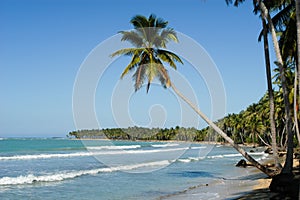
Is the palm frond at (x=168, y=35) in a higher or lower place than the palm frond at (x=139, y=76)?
higher

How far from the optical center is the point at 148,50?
15297 millimetres

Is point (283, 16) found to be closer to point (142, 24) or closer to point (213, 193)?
point (142, 24)

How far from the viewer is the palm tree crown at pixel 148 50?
1498cm

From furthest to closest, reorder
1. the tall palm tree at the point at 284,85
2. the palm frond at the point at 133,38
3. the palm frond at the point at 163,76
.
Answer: the palm frond at the point at 133,38 → the palm frond at the point at 163,76 → the tall palm tree at the point at 284,85

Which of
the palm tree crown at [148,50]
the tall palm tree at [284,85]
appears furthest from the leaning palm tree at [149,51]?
the tall palm tree at [284,85]

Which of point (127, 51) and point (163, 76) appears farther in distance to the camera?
point (127, 51)

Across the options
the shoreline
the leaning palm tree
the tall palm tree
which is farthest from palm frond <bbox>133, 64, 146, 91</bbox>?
the tall palm tree

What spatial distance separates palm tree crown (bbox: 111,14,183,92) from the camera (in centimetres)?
1498

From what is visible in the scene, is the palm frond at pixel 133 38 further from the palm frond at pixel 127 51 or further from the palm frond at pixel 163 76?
the palm frond at pixel 163 76

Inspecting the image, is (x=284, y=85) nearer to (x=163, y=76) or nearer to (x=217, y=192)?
(x=163, y=76)

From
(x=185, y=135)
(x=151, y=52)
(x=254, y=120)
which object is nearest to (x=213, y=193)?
(x=151, y=52)

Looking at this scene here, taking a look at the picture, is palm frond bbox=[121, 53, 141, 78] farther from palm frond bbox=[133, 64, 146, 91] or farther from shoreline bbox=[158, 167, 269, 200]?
shoreline bbox=[158, 167, 269, 200]

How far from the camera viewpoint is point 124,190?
17.2 meters

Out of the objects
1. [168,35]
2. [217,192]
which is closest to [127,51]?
[168,35]
